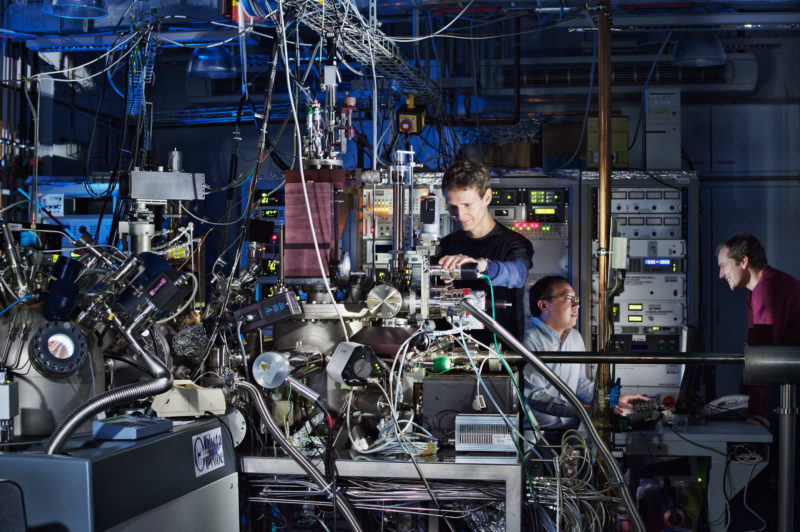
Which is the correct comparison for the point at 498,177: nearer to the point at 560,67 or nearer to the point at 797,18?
the point at 560,67

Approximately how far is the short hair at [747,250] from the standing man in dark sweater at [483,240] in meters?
1.15

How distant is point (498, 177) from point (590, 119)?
2.49 feet

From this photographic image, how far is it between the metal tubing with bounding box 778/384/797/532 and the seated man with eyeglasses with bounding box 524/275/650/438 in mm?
1240

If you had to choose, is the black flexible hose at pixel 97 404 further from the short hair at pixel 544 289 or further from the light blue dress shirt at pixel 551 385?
the short hair at pixel 544 289

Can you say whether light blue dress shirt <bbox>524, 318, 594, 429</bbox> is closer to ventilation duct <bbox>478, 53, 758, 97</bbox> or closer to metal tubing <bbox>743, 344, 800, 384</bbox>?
metal tubing <bbox>743, 344, 800, 384</bbox>

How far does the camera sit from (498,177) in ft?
17.8

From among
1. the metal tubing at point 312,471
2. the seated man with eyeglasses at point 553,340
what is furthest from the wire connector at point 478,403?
the seated man with eyeglasses at point 553,340

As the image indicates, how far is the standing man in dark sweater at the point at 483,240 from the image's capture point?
3.14m

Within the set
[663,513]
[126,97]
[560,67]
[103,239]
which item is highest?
[560,67]

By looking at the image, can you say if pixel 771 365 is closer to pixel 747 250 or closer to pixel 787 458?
pixel 787 458

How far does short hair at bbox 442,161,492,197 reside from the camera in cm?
329

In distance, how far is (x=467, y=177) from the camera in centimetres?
329

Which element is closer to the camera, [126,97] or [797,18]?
[126,97]

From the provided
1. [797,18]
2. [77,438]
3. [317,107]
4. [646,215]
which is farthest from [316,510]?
[797,18]
